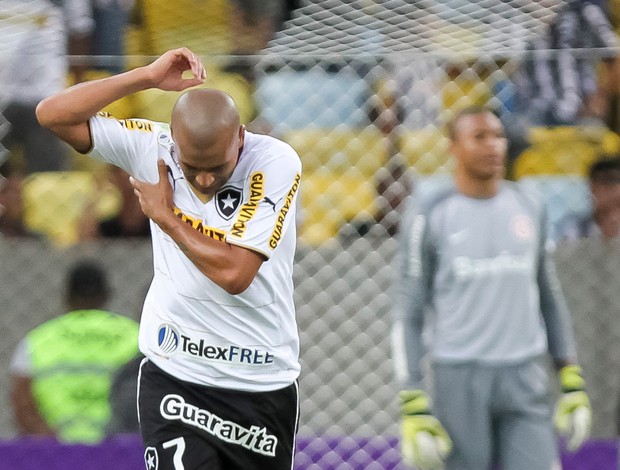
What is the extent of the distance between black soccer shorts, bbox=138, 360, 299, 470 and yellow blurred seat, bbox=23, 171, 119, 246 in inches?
84.4

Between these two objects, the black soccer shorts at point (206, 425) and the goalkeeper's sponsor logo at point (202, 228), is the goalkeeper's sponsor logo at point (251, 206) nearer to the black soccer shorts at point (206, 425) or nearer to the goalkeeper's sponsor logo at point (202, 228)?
the goalkeeper's sponsor logo at point (202, 228)

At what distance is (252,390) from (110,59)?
6.23 feet

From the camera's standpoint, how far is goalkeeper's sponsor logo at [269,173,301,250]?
114 inches

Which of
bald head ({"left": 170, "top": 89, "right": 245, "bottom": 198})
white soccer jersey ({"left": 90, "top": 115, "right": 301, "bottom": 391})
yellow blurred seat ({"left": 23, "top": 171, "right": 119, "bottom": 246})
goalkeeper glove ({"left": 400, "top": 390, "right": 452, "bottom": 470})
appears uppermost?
bald head ({"left": 170, "top": 89, "right": 245, "bottom": 198})

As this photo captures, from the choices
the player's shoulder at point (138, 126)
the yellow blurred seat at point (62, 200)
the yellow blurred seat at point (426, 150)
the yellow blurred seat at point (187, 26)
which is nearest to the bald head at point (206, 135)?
the player's shoulder at point (138, 126)

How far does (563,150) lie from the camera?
5.49 metres

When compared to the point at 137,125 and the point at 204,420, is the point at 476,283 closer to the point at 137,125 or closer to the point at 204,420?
the point at 204,420

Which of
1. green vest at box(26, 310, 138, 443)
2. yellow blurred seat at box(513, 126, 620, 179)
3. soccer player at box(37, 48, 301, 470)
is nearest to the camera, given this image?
soccer player at box(37, 48, 301, 470)

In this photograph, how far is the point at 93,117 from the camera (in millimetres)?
3002

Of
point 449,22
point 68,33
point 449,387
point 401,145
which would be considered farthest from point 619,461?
point 68,33

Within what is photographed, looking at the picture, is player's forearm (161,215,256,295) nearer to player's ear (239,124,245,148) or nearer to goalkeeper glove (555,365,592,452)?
player's ear (239,124,245,148)

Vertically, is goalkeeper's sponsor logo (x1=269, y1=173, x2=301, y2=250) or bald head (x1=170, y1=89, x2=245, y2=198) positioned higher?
bald head (x1=170, y1=89, x2=245, y2=198)

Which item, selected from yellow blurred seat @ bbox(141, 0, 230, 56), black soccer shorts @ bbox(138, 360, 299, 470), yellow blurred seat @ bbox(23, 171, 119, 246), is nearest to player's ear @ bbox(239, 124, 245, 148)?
black soccer shorts @ bbox(138, 360, 299, 470)

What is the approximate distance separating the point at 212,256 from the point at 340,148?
2.55m
